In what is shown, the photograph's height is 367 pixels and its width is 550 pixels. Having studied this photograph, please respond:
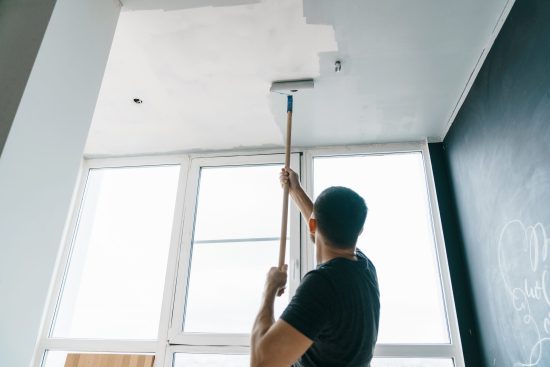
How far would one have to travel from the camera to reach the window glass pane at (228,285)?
7.30 feet

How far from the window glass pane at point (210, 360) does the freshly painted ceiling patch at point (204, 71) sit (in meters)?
1.41

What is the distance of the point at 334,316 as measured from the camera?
945 mm

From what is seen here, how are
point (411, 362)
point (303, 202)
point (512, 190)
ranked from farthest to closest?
1. point (411, 362)
2. point (303, 202)
3. point (512, 190)

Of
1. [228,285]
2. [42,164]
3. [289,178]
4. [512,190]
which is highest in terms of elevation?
[289,178]

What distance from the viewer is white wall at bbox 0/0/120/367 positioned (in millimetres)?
969

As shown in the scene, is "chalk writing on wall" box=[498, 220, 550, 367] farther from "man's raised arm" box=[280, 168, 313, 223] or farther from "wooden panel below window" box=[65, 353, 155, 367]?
"wooden panel below window" box=[65, 353, 155, 367]

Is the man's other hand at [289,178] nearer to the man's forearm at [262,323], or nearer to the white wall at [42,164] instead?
the man's forearm at [262,323]

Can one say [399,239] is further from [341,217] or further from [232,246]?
[341,217]

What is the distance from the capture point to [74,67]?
4.01ft

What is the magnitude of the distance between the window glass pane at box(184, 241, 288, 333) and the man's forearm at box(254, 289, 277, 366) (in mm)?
1159

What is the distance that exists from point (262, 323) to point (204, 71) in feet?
4.46

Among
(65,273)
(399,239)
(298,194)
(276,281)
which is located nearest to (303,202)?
(298,194)

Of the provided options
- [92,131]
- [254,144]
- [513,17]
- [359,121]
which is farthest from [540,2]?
[92,131]

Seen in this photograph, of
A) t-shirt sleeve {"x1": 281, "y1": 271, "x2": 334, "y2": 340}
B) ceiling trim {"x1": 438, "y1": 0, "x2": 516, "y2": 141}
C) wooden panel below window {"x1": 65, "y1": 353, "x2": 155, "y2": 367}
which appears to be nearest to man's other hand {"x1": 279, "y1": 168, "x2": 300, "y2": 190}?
t-shirt sleeve {"x1": 281, "y1": 271, "x2": 334, "y2": 340}
